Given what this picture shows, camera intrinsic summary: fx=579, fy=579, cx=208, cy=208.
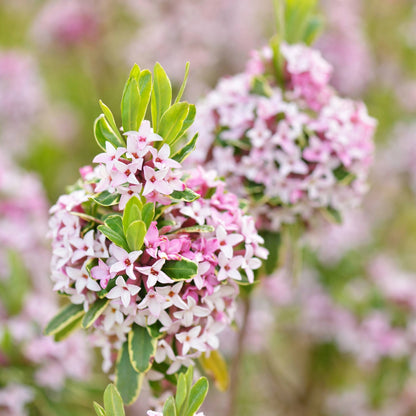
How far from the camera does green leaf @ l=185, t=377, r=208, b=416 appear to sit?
2.81 feet

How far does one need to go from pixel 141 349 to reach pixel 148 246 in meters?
0.17

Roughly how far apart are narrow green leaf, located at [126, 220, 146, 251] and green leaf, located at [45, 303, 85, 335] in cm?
22

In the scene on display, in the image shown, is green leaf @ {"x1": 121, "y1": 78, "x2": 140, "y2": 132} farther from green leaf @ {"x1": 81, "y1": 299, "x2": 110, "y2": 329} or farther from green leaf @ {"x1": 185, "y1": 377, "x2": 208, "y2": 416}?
green leaf @ {"x1": 185, "y1": 377, "x2": 208, "y2": 416}

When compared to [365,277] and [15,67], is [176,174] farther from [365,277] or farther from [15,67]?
[15,67]

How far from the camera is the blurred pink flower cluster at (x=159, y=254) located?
34.8 inches

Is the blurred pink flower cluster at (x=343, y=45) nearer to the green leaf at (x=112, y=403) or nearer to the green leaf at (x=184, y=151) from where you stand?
the green leaf at (x=184, y=151)

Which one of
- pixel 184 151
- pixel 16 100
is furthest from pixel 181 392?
pixel 16 100

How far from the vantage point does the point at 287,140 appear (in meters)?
1.19

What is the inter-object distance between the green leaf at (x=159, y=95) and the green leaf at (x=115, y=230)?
0.16 metres

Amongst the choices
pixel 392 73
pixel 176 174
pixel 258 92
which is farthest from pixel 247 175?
pixel 392 73

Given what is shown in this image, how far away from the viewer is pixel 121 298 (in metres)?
0.87

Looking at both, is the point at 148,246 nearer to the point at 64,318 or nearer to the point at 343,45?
the point at 64,318

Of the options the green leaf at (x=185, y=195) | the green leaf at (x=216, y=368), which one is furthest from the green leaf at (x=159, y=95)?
the green leaf at (x=216, y=368)

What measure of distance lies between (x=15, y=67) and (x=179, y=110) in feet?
6.09
